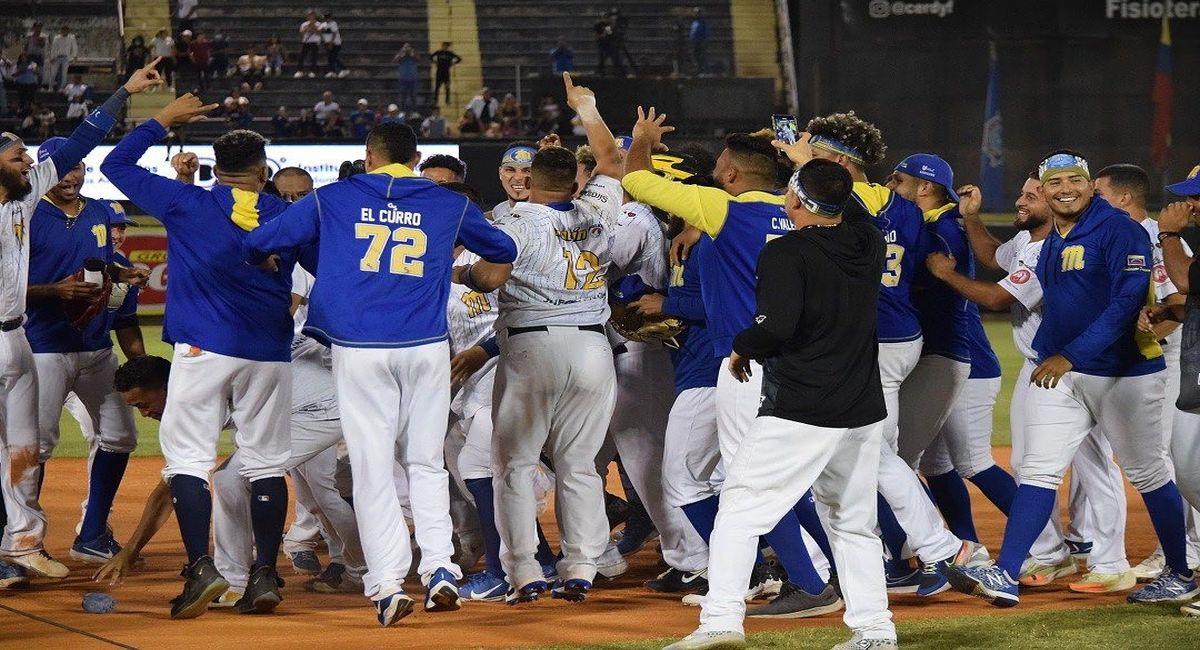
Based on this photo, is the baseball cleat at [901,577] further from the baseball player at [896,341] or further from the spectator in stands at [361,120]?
the spectator in stands at [361,120]

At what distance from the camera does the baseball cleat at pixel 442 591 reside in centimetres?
620

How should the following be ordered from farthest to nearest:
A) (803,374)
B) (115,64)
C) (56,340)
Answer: (115,64)
(56,340)
(803,374)

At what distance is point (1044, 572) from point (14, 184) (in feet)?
18.5

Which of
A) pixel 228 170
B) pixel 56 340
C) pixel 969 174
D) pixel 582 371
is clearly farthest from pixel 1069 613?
pixel 969 174

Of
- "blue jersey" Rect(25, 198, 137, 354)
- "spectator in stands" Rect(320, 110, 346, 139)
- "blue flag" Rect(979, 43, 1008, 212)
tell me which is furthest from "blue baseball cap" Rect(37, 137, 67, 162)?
"blue flag" Rect(979, 43, 1008, 212)

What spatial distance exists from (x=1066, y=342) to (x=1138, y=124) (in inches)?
926

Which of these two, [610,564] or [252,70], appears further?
[252,70]

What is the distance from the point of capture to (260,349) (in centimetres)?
659

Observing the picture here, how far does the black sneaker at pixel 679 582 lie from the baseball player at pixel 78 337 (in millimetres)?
3041

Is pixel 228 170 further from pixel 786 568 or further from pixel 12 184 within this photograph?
pixel 786 568

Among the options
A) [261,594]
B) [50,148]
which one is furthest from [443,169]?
[261,594]

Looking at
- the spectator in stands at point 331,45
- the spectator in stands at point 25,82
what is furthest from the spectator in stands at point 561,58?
the spectator in stands at point 25,82

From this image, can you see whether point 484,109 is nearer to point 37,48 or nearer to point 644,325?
point 37,48

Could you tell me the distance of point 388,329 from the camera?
6203 millimetres
